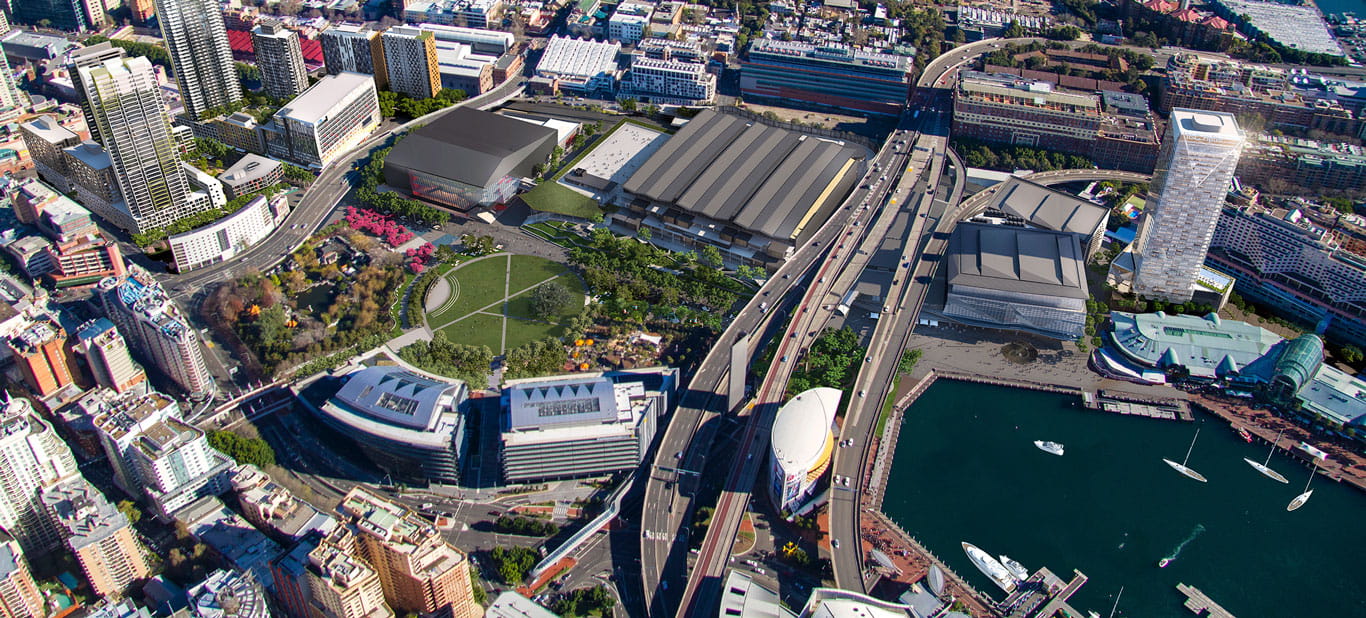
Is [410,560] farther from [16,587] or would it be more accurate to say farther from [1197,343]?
[1197,343]

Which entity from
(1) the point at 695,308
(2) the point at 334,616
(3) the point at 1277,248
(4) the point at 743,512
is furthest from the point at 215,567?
(3) the point at 1277,248

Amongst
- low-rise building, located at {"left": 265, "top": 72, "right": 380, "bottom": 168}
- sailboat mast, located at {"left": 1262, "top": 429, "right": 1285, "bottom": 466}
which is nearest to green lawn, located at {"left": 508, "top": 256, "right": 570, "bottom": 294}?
low-rise building, located at {"left": 265, "top": 72, "right": 380, "bottom": 168}

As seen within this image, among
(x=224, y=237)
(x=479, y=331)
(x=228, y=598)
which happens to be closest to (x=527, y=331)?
(x=479, y=331)

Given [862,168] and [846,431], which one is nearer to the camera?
[846,431]

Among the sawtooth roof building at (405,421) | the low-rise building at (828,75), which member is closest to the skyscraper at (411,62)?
the low-rise building at (828,75)

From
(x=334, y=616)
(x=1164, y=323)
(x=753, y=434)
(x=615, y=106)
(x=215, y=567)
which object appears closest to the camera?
(x=334, y=616)

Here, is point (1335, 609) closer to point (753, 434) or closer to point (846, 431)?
point (846, 431)
